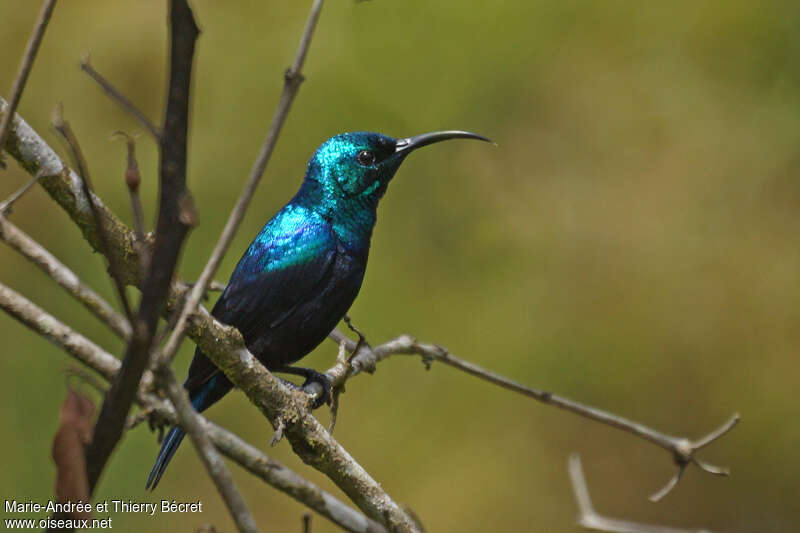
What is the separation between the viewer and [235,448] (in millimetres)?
1571

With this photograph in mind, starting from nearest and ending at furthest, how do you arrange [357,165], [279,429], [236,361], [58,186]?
[58,186]
[236,361]
[279,429]
[357,165]

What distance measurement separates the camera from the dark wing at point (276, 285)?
365cm

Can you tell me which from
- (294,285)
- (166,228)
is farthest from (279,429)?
(166,228)

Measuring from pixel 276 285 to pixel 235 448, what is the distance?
84.2 inches

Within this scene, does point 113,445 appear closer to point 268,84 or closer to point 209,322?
point 209,322

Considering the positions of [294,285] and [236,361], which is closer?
[236,361]

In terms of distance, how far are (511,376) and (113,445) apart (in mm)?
3993

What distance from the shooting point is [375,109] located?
561 cm

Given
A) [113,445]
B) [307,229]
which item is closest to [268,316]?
[307,229]

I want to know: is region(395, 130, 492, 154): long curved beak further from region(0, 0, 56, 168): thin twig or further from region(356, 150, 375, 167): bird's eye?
region(0, 0, 56, 168): thin twig

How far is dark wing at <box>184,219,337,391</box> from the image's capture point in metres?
3.65

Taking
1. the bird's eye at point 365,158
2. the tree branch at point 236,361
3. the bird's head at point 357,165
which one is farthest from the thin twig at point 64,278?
the bird's eye at point 365,158

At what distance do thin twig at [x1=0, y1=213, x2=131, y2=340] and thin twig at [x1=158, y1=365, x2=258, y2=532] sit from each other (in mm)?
88

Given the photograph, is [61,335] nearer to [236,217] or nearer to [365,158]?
[236,217]
